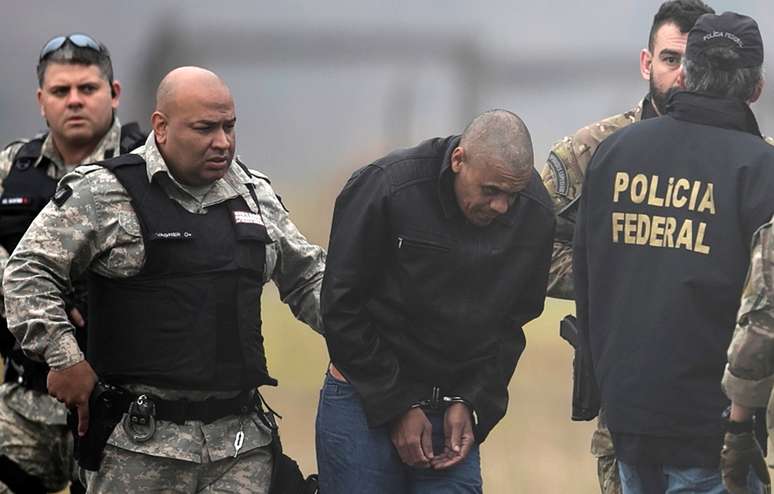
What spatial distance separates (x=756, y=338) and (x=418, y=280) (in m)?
0.82

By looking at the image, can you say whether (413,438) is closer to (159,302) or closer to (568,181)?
(159,302)

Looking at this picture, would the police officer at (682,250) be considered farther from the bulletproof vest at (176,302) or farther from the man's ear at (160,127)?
the man's ear at (160,127)

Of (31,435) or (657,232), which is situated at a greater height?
(657,232)

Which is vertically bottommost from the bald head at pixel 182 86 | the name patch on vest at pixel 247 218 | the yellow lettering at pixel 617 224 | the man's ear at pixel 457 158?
the name patch on vest at pixel 247 218

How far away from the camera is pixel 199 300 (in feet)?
12.6

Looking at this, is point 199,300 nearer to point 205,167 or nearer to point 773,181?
point 205,167

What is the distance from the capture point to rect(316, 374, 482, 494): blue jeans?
12.6ft

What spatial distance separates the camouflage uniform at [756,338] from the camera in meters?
3.30

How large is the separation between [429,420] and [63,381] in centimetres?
85

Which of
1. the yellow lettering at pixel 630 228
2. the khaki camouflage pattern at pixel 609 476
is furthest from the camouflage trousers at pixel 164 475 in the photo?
the yellow lettering at pixel 630 228

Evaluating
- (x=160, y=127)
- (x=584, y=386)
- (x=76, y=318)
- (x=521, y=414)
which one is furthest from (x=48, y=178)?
(x=521, y=414)

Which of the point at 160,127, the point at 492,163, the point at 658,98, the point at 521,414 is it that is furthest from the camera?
the point at 521,414

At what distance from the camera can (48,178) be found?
15.6ft

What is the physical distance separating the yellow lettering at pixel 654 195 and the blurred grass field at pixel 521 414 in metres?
3.96
